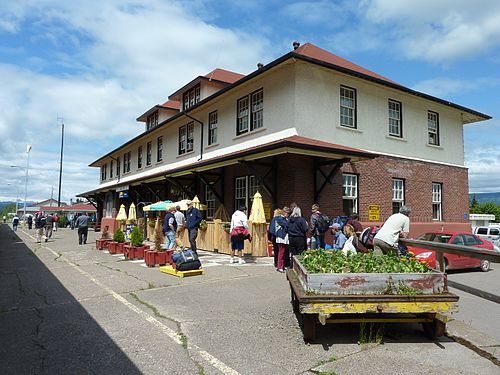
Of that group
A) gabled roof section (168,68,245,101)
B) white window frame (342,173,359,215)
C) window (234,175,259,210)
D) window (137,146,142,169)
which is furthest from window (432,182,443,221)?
window (137,146,142,169)

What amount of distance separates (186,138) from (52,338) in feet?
57.2

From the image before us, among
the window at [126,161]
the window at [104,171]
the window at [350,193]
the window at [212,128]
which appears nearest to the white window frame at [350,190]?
the window at [350,193]

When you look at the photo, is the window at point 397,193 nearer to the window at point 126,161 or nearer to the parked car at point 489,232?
the parked car at point 489,232

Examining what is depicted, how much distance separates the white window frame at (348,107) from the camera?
15.9 m

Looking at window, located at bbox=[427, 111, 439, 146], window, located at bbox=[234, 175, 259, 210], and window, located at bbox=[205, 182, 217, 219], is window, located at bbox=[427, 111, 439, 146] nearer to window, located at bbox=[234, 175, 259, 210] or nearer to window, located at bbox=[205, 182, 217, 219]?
window, located at bbox=[234, 175, 259, 210]

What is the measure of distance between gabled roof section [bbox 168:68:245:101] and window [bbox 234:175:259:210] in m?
6.82

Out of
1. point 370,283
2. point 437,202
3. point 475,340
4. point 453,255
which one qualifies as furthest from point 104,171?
point 475,340

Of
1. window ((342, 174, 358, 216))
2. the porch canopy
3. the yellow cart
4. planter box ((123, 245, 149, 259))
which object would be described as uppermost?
the porch canopy

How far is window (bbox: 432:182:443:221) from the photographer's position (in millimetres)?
19223

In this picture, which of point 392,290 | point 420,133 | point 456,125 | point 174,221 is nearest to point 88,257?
point 174,221

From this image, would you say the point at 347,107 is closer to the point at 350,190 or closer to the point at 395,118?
the point at 395,118

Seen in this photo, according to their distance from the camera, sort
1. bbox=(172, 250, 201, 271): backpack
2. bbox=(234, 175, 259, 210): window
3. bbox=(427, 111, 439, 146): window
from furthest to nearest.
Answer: bbox=(427, 111, 439, 146): window, bbox=(234, 175, 259, 210): window, bbox=(172, 250, 201, 271): backpack

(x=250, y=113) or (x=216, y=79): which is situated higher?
(x=216, y=79)

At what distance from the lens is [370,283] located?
4.98 m
